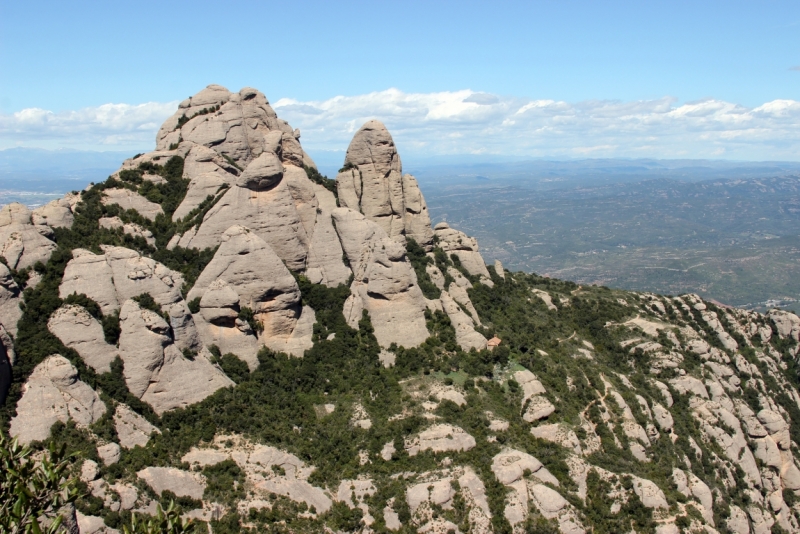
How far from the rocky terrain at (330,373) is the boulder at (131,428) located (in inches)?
5.7

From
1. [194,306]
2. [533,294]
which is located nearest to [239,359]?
[194,306]

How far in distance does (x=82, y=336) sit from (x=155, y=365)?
5.45 meters

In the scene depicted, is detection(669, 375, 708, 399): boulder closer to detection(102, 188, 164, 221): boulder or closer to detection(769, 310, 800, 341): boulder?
detection(769, 310, 800, 341): boulder

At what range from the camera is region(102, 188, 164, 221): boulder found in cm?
5822

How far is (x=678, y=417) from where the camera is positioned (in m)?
60.6

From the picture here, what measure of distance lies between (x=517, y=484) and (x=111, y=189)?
156 ft

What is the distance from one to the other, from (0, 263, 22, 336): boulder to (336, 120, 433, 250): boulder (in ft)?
110

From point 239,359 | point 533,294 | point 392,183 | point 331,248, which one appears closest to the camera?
point 239,359

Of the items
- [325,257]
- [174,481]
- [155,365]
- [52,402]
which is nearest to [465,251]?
[325,257]

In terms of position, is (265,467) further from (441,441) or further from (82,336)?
(82,336)

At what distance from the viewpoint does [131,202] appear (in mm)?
58875

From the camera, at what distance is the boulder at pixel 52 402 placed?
3484 cm

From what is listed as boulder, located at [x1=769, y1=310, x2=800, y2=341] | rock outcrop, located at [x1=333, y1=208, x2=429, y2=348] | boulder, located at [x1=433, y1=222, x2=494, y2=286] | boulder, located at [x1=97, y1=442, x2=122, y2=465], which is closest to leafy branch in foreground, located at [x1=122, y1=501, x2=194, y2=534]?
boulder, located at [x1=97, y1=442, x2=122, y2=465]

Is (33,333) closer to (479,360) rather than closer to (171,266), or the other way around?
(171,266)
